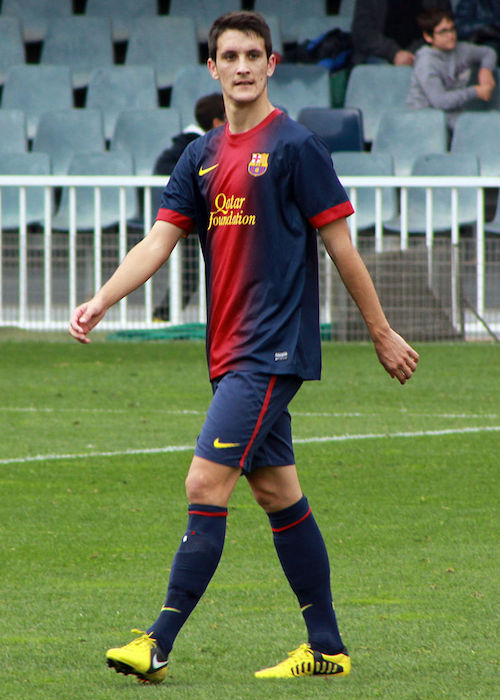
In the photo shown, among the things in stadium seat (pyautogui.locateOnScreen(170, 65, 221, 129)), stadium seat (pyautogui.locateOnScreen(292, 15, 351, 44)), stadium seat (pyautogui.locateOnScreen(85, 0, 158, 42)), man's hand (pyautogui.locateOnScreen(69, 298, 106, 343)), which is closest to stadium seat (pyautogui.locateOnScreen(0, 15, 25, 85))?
stadium seat (pyautogui.locateOnScreen(85, 0, 158, 42))

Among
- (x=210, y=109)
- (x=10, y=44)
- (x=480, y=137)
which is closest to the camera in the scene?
(x=210, y=109)

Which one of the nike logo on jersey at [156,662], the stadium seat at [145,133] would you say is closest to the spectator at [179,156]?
the stadium seat at [145,133]

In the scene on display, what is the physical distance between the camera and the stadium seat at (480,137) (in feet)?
50.7

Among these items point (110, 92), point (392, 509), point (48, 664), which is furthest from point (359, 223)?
point (48, 664)

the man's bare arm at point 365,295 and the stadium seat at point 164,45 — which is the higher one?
the stadium seat at point 164,45

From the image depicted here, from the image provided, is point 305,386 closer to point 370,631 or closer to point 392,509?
point 392,509

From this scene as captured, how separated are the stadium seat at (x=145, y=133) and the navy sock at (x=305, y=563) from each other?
39.9 feet

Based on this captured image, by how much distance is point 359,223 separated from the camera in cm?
1338

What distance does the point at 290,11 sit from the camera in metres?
19.2

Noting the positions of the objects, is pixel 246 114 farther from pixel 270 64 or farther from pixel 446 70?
pixel 446 70

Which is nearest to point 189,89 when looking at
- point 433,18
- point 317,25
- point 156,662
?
point 317,25

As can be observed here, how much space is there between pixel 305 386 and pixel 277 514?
20.7 ft

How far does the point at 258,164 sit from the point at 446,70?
41.8 ft

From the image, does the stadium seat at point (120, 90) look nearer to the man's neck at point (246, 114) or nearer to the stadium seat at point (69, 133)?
the stadium seat at point (69, 133)
